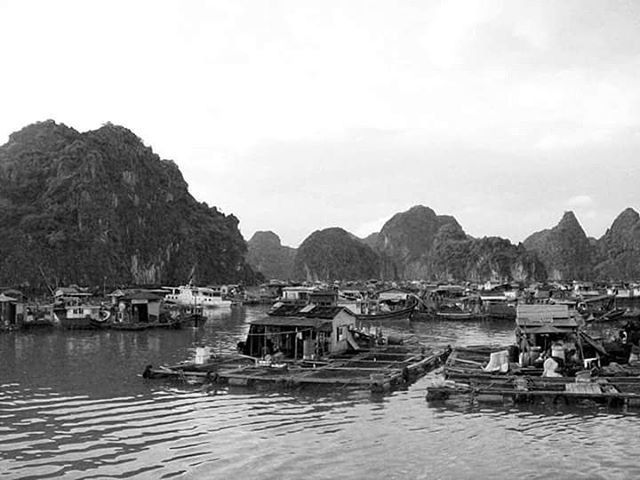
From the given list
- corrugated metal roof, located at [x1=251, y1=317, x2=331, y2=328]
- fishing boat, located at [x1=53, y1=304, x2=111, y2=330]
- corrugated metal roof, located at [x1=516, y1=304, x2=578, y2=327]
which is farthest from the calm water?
fishing boat, located at [x1=53, y1=304, x2=111, y2=330]

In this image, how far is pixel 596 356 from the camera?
2517cm

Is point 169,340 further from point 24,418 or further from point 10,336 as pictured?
point 24,418

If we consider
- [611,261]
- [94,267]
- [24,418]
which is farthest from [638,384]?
[611,261]

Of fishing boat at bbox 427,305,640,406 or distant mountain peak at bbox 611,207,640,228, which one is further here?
distant mountain peak at bbox 611,207,640,228

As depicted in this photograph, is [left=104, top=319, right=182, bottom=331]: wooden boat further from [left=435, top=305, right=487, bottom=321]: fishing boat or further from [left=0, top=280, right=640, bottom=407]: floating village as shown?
[left=435, top=305, right=487, bottom=321]: fishing boat

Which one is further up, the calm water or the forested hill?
the forested hill

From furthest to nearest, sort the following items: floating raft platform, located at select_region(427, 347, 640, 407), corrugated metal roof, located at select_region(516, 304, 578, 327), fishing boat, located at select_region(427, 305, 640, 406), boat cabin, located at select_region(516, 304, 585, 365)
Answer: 1. corrugated metal roof, located at select_region(516, 304, 578, 327)
2. boat cabin, located at select_region(516, 304, 585, 365)
3. fishing boat, located at select_region(427, 305, 640, 406)
4. floating raft platform, located at select_region(427, 347, 640, 407)

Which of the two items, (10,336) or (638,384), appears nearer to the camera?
(638,384)

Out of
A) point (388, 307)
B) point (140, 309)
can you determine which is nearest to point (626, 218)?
point (388, 307)

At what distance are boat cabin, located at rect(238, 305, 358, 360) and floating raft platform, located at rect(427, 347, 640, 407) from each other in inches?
269

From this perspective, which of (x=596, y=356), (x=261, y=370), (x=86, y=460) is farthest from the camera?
(x=596, y=356)

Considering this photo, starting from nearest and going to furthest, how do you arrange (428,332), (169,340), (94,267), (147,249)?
(169,340) < (428,332) < (94,267) < (147,249)

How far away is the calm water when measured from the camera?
12.9 meters

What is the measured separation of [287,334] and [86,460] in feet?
45.1
